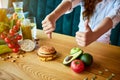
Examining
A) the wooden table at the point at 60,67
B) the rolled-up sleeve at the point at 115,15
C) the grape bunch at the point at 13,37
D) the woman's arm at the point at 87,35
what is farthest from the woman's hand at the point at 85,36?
the grape bunch at the point at 13,37

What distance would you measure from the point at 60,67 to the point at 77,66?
10 centimetres

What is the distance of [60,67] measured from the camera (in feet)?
3.24

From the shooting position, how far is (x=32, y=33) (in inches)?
50.9

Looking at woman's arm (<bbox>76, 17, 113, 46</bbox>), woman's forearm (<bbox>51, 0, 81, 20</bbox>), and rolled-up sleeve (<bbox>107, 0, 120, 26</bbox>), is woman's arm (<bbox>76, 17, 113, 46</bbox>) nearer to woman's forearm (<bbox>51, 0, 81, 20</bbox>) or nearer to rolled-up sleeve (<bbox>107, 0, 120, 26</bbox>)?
rolled-up sleeve (<bbox>107, 0, 120, 26</bbox>)

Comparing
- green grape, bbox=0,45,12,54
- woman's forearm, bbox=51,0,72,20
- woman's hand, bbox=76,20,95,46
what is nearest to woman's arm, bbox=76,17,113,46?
woman's hand, bbox=76,20,95,46

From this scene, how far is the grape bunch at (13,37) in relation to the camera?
1.13 metres

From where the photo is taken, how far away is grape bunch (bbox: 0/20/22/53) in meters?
1.13

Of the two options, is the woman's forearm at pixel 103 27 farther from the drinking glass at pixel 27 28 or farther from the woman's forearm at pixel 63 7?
the drinking glass at pixel 27 28

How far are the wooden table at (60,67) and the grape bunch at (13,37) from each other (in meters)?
0.05

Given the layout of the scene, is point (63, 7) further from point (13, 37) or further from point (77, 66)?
point (77, 66)

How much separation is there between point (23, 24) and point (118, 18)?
0.56 metres

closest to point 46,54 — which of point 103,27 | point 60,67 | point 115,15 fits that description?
point 60,67

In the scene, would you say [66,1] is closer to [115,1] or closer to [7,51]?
[115,1]

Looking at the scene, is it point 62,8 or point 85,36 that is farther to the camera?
point 62,8
